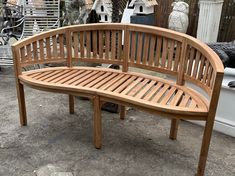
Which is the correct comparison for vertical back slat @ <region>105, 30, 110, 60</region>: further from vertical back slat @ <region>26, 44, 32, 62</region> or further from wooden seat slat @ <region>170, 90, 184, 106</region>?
wooden seat slat @ <region>170, 90, 184, 106</region>

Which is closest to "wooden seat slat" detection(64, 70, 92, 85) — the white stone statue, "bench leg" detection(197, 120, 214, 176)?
"bench leg" detection(197, 120, 214, 176)

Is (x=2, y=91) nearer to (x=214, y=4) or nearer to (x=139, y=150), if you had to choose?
(x=139, y=150)

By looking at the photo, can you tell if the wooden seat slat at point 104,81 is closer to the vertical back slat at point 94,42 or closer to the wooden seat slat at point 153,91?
the vertical back slat at point 94,42

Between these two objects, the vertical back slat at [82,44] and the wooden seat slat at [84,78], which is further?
the vertical back slat at [82,44]

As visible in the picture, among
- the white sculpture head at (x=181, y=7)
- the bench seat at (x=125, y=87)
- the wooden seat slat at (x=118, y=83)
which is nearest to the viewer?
the bench seat at (x=125, y=87)

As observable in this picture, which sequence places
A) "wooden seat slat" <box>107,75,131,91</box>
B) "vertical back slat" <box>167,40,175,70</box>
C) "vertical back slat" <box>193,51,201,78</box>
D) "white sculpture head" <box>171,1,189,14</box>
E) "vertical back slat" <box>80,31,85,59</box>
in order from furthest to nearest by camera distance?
"white sculpture head" <box>171,1,189,14</box> → "vertical back slat" <box>80,31,85,59</box> → "vertical back slat" <box>167,40,175,70</box> → "wooden seat slat" <box>107,75,131,91</box> → "vertical back slat" <box>193,51,201,78</box>

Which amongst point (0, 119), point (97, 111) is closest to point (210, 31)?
point (97, 111)

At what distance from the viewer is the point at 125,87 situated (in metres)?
2.60

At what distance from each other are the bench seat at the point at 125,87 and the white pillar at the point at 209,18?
257 centimetres

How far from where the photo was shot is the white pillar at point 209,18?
15.7 ft

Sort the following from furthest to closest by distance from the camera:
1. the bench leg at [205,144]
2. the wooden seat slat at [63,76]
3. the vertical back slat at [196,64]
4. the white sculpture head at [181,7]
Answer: the white sculpture head at [181,7] < the wooden seat slat at [63,76] < the vertical back slat at [196,64] < the bench leg at [205,144]

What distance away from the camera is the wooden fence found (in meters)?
5.77

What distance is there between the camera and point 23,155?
2564mm

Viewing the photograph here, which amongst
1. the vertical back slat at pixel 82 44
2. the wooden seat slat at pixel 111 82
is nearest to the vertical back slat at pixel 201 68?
the wooden seat slat at pixel 111 82
